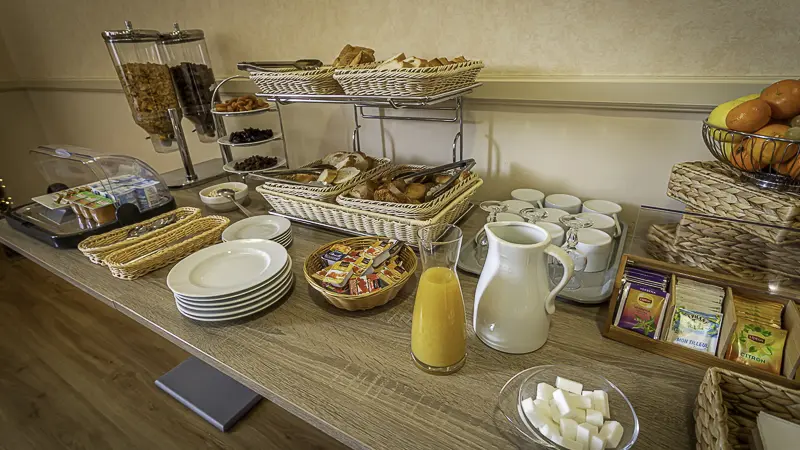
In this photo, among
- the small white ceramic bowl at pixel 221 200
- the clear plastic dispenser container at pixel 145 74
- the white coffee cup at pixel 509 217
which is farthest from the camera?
the clear plastic dispenser container at pixel 145 74

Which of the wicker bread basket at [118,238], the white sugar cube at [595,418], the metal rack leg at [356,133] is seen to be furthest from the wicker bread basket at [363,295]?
the metal rack leg at [356,133]

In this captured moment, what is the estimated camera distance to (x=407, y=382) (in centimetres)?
58

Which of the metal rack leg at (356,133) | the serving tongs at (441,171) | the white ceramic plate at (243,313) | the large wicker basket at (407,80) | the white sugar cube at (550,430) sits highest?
the large wicker basket at (407,80)

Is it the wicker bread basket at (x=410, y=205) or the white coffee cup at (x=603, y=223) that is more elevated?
the wicker bread basket at (x=410, y=205)

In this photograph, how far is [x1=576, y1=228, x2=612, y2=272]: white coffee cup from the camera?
76 cm

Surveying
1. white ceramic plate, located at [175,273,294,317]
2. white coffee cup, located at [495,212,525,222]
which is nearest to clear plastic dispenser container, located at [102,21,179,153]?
white ceramic plate, located at [175,273,294,317]

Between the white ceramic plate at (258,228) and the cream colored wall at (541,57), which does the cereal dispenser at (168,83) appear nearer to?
the cream colored wall at (541,57)

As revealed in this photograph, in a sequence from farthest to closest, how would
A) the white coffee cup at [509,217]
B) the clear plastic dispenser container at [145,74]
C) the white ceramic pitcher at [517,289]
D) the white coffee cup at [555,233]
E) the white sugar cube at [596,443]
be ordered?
the clear plastic dispenser container at [145,74] → the white coffee cup at [509,217] → the white coffee cup at [555,233] → the white ceramic pitcher at [517,289] → the white sugar cube at [596,443]

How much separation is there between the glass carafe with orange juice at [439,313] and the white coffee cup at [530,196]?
515mm

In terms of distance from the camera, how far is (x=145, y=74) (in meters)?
1.34

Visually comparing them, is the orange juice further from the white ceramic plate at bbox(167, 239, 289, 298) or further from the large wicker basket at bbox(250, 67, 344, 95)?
the large wicker basket at bbox(250, 67, 344, 95)

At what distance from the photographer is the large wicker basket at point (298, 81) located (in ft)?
3.17

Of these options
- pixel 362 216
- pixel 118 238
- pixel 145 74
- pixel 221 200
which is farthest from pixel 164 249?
pixel 145 74

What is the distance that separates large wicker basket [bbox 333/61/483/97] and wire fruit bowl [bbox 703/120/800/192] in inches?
19.9
